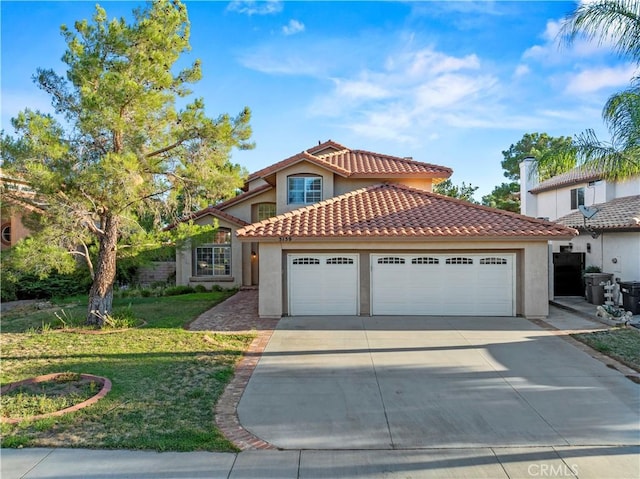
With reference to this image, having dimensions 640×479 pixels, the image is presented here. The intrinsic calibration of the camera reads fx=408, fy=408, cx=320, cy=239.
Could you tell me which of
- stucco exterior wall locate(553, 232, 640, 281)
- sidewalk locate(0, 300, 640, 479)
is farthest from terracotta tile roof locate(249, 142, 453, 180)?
sidewalk locate(0, 300, 640, 479)

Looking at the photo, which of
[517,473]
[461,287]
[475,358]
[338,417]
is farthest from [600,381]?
[461,287]

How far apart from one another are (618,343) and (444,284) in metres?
4.82

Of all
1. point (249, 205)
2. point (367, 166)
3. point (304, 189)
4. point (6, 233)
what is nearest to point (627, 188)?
point (367, 166)

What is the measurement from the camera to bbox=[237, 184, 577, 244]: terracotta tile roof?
41.8ft

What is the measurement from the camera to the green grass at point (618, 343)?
8.66 m

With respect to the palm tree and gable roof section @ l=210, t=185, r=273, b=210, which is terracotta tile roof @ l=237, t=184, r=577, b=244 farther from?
gable roof section @ l=210, t=185, r=273, b=210

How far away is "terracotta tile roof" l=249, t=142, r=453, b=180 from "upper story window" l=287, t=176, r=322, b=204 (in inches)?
32.5

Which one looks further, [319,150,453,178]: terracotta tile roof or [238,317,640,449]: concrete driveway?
[319,150,453,178]: terracotta tile roof

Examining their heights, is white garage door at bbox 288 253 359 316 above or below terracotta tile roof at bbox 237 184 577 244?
below

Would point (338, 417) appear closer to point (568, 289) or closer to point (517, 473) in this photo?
point (517, 473)

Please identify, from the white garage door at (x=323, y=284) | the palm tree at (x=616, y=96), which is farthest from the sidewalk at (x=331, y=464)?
the white garage door at (x=323, y=284)

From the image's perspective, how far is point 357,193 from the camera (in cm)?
1662

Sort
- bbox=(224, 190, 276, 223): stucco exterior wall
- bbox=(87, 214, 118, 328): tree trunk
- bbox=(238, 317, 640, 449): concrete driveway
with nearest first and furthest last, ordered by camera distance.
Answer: bbox=(238, 317, 640, 449): concrete driveway < bbox=(87, 214, 118, 328): tree trunk < bbox=(224, 190, 276, 223): stucco exterior wall

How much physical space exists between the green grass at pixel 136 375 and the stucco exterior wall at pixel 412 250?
2743mm
